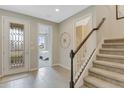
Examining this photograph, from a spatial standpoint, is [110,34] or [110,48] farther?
[110,34]

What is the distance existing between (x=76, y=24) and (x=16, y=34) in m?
2.43

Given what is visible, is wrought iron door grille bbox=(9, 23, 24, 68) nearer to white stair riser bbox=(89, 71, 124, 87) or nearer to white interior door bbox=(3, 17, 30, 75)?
white interior door bbox=(3, 17, 30, 75)

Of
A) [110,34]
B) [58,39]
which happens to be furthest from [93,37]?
[58,39]

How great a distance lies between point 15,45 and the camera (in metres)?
5.63

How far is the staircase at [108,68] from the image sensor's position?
2.74 m

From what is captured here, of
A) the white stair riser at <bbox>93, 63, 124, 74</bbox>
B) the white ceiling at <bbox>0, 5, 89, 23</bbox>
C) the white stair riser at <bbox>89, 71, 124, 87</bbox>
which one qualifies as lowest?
the white stair riser at <bbox>89, 71, 124, 87</bbox>

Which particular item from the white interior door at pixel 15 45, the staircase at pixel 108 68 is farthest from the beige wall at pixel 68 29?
the white interior door at pixel 15 45

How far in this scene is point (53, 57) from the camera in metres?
7.52

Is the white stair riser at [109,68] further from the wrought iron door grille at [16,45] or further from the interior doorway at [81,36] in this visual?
the wrought iron door grille at [16,45]

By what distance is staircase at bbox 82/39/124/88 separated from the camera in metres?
2.74

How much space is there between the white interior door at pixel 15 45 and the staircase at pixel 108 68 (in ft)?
10.7

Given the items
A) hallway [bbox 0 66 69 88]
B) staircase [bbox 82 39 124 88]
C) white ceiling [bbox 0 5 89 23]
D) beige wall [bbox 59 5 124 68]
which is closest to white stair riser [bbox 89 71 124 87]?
staircase [bbox 82 39 124 88]
